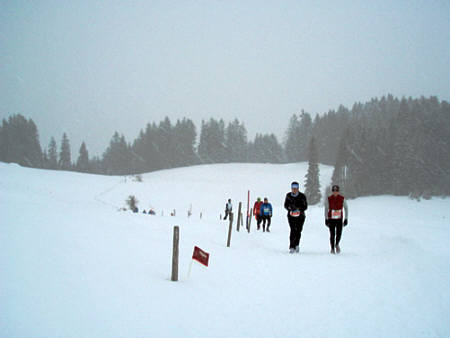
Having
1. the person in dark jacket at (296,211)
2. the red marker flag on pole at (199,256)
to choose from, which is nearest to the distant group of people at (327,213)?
the person in dark jacket at (296,211)

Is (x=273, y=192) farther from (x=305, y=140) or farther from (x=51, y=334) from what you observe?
(x=51, y=334)

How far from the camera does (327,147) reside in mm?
74750

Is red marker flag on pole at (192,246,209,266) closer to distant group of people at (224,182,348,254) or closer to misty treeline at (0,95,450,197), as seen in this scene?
distant group of people at (224,182,348,254)

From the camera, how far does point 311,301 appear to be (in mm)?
4309

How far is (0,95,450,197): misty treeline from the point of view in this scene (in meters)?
43.2

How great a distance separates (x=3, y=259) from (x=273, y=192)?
49146mm

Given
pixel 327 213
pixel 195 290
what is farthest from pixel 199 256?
pixel 327 213

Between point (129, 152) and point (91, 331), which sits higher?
point (129, 152)

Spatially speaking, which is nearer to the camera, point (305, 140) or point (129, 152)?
point (305, 140)

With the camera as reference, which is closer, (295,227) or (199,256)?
(199,256)

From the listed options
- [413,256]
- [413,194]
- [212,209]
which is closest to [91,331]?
[413,256]

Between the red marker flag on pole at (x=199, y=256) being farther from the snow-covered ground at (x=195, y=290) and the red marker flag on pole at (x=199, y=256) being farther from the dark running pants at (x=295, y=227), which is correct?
the dark running pants at (x=295, y=227)

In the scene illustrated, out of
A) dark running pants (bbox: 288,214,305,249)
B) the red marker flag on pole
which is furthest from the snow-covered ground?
dark running pants (bbox: 288,214,305,249)

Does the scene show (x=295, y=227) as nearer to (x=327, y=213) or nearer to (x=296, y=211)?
(x=296, y=211)
